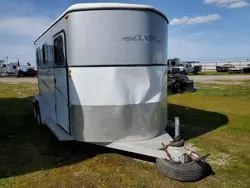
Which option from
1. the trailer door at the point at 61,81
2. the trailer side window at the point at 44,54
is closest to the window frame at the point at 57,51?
the trailer door at the point at 61,81

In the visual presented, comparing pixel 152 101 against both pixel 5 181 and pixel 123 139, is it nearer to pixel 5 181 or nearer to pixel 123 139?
pixel 123 139

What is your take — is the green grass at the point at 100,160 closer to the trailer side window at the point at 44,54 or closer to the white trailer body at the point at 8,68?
the trailer side window at the point at 44,54

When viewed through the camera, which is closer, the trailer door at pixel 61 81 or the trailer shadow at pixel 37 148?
the trailer shadow at pixel 37 148

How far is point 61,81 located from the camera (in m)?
5.18

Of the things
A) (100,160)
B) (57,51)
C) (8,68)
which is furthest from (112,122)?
(8,68)

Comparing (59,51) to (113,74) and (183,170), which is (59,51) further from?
(183,170)

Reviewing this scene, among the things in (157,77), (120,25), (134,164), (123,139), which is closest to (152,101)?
(157,77)

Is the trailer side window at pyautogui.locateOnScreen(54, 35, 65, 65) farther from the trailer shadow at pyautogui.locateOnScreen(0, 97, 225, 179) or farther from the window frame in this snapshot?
the trailer shadow at pyautogui.locateOnScreen(0, 97, 225, 179)

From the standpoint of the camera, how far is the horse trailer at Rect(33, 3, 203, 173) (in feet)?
14.4

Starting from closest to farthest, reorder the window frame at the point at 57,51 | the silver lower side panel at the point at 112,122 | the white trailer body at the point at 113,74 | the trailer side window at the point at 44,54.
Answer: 1. the white trailer body at the point at 113,74
2. the silver lower side panel at the point at 112,122
3. the window frame at the point at 57,51
4. the trailer side window at the point at 44,54

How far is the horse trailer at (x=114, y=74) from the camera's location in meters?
4.39

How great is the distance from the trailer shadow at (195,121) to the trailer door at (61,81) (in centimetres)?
277

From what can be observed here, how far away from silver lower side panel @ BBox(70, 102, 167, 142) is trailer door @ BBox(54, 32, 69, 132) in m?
0.41

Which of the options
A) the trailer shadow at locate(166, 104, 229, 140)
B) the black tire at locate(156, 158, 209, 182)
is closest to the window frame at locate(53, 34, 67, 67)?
the black tire at locate(156, 158, 209, 182)
